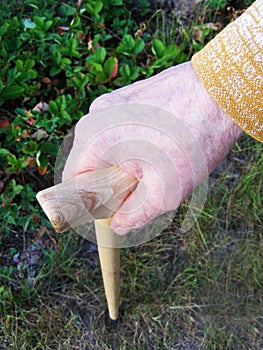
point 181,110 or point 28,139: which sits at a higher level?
point 181,110

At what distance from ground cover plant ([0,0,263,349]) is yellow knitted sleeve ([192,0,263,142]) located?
683 millimetres

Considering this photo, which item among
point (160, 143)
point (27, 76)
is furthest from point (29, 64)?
point (160, 143)

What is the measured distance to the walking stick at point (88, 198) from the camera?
563 mm

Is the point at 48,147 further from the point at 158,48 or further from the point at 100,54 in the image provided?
the point at 158,48

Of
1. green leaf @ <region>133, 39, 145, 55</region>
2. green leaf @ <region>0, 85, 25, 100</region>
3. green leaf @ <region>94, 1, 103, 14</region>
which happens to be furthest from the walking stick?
green leaf @ <region>94, 1, 103, 14</region>

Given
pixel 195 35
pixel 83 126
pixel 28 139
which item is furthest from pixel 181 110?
pixel 195 35

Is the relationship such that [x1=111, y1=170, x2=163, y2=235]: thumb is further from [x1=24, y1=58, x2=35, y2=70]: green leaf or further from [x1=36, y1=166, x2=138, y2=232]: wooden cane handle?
[x1=24, y1=58, x2=35, y2=70]: green leaf

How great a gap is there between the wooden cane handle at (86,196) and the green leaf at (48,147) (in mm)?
581

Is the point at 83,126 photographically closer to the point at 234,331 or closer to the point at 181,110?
the point at 181,110

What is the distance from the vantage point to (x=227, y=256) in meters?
1.35

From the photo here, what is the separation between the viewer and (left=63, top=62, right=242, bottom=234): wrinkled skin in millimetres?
662

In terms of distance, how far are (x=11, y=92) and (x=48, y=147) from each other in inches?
7.5

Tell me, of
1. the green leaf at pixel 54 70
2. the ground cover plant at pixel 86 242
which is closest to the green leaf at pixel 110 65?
the ground cover plant at pixel 86 242

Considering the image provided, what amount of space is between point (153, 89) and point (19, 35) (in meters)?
0.84
